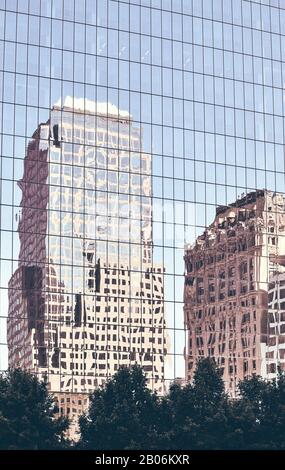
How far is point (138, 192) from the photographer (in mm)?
104562

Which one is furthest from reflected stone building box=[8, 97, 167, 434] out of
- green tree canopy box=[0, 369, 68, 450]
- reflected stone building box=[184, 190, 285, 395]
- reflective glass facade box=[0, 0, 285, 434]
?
green tree canopy box=[0, 369, 68, 450]

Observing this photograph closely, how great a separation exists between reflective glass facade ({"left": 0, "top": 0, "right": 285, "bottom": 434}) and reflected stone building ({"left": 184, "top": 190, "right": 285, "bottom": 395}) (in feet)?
0.37

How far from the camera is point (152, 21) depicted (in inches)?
4299

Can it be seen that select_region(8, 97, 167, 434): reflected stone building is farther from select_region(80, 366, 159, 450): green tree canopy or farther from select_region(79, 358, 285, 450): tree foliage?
select_region(80, 366, 159, 450): green tree canopy

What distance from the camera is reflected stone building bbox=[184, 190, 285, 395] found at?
342 ft

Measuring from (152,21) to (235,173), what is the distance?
1539 cm

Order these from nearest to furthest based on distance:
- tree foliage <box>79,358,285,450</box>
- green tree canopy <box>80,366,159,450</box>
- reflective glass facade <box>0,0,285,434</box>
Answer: green tree canopy <box>80,366,159,450</box>
tree foliage <box>79,358,285,450</box>
reflective glass facade <box>0,0,285,434</box>

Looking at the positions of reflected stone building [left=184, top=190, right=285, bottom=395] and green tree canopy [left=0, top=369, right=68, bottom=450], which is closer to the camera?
green tree canopy [left=0, top=369, right=68, bottom=450]

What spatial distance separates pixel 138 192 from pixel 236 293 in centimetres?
1229

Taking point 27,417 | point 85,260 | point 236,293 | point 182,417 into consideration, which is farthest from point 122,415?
point 236,293

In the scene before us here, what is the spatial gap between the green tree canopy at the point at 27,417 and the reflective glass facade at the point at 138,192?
6344 mm
